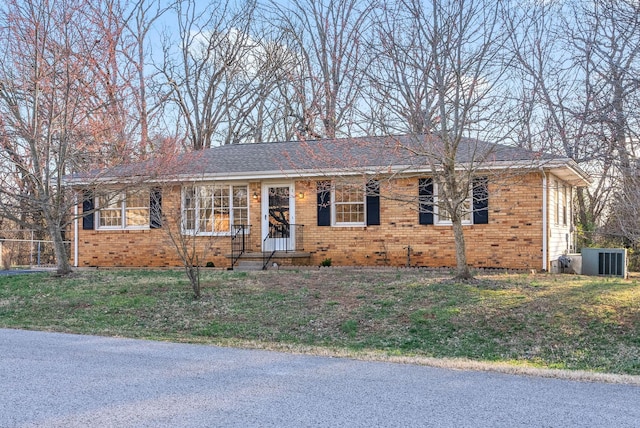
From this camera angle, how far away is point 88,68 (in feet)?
47.4

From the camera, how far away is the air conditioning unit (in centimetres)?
1611

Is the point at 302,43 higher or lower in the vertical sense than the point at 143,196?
higher

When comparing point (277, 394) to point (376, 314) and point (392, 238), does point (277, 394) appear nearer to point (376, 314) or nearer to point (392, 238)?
point (376, 314)

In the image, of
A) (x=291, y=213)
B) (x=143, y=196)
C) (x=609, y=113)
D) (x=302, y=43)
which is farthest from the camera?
(x=302, y=43)

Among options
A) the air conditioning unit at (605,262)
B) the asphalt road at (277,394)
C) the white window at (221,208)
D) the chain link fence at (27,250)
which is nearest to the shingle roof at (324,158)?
the white window at (221,208)

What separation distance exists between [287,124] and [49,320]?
22368 mm

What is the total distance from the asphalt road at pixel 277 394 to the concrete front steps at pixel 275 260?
30.5ft

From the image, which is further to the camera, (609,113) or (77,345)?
(609,113)

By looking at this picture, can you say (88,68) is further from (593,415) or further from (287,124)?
(287,124)

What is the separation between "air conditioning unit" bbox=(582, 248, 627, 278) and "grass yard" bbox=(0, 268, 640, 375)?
2740mm

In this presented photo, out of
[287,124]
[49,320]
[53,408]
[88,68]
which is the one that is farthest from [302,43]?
[53,408]

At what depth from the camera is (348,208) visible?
55.5 feet

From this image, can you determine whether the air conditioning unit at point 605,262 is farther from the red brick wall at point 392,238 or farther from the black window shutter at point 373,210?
the black window shutter at point 373,210

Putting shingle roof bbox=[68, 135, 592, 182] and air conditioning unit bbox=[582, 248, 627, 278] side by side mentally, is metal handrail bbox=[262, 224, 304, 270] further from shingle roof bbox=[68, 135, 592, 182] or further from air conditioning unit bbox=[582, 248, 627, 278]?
air conditioning unit bbox=[582, 248, 627, 278]
